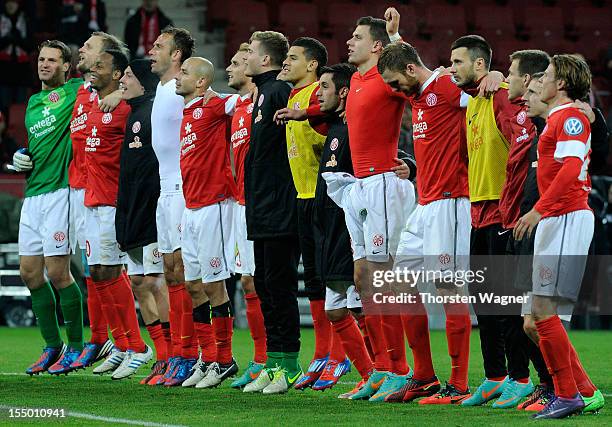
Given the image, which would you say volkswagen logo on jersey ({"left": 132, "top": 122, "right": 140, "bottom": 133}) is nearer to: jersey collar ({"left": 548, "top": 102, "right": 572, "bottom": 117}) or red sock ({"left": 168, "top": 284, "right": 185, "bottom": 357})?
red sock ({"left": 168, "top": 284, "right": 185, "bottom": 357})

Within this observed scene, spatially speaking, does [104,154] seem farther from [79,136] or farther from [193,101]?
[193,101]

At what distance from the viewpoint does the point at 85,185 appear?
950 centimetres

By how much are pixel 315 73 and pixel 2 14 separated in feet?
28.2

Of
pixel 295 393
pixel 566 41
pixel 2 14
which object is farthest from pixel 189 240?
pixel 566 41

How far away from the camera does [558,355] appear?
6504mm

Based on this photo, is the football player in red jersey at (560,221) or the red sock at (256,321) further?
the red sock at (256,321)

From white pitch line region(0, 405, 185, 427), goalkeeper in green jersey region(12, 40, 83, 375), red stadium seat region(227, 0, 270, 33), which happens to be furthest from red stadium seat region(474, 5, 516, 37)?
white pitch line region(0, 405, 185, 427)

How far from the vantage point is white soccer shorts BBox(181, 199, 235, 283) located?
848cm

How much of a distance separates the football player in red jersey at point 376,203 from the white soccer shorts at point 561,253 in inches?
44.2

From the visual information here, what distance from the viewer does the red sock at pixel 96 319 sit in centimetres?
962

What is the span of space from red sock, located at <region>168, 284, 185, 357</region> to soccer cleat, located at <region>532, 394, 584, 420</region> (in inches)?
119

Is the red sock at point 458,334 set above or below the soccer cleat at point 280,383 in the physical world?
above

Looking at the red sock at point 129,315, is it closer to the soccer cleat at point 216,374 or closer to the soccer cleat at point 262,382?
the soccer cleat at point 216,374

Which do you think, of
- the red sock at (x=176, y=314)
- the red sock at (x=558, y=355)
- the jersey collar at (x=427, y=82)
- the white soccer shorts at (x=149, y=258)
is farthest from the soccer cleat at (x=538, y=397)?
the white soccer shorts at (x=149, y=258)
